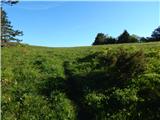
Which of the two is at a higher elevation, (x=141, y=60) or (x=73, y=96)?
(x=141, y=60)

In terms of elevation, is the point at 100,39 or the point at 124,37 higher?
the point at 124,37

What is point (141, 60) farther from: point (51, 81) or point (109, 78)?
point (51, 81)

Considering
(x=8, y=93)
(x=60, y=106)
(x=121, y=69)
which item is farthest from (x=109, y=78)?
(x=8, y=93)

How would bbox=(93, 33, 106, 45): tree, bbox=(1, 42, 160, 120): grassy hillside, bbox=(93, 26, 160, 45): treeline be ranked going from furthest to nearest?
bbox=(93, 33, 106, 45): tree < bbox=(93, 26, 160, 45): treeline < bbox=(1, 42, 160, 120): grassy hillside

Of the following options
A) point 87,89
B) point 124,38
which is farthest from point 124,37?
point 87,89

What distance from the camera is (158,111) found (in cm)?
2286

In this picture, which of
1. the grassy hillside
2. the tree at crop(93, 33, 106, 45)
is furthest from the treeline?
the grassy hillside

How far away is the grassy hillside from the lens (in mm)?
23831

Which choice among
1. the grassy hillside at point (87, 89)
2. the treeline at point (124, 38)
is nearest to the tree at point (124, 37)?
the treeline at point (124, 38)

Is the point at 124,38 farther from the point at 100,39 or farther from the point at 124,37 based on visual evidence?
the point at 100,39

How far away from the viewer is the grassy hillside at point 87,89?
2383 centimetres

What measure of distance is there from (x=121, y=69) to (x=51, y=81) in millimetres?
5259

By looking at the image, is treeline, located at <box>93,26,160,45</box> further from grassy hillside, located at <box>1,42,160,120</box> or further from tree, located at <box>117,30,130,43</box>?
grassy hillside, located at <box>1,42,160,120</box>

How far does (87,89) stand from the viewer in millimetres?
27297
